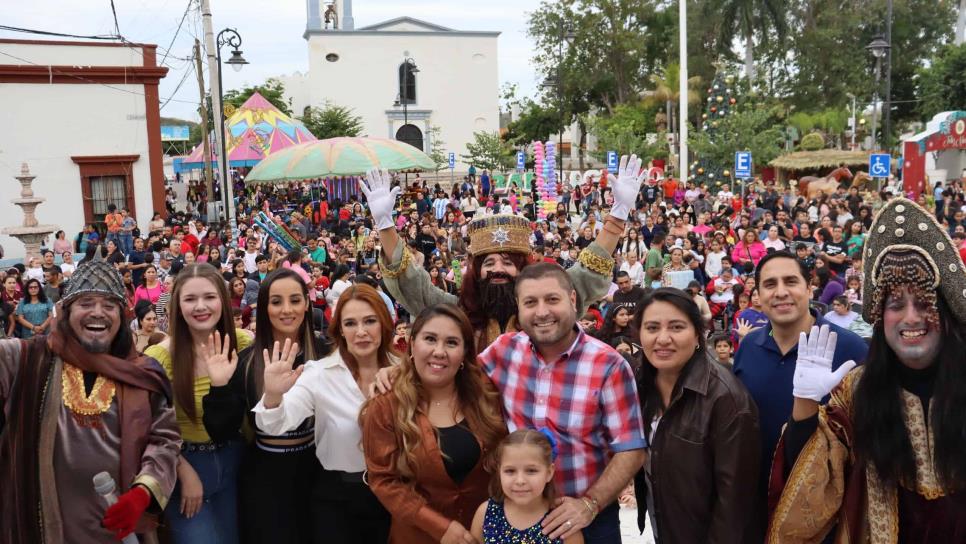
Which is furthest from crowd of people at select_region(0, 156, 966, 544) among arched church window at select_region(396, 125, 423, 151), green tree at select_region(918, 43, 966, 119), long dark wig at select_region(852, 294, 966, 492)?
arched church window at select_region(396, 125, 423, 151)

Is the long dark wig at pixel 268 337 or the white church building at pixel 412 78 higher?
the white church building at pixel 412 78

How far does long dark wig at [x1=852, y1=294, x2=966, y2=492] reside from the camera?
9.04ft

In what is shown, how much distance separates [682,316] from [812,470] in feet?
2.28

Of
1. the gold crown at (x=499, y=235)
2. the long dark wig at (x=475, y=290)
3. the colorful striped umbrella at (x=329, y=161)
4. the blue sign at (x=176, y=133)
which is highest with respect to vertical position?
the blue sign at (x=176, y=133)

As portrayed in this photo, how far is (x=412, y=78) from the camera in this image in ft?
176

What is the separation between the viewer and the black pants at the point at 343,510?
3.57 metres

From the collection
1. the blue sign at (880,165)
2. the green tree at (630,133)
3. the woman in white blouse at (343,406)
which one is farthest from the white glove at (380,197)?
the green tree at (630,133)

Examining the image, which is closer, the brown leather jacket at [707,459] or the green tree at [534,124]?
the brown leather jacket at [707,459]

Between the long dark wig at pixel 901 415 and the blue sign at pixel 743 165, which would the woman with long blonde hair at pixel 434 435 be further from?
the blue sign at pixel 743 165

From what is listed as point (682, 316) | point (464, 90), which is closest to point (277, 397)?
point (682, 316)

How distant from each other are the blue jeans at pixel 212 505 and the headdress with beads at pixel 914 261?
106 inches

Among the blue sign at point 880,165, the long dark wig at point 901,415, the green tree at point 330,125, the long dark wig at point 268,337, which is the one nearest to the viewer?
the long dark wig at point 901,415

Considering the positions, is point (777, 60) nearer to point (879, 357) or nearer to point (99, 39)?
point (99, 39)

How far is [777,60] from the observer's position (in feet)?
157
